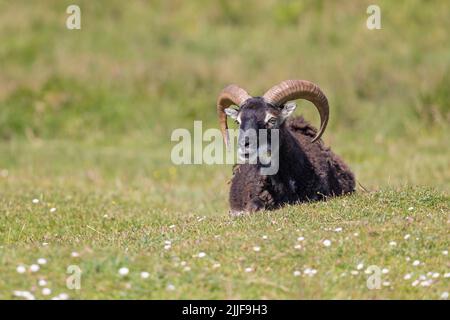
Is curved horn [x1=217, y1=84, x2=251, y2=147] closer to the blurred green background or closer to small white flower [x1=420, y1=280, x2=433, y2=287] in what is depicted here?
small white flower [x1=420, y1=280, x2=433, y2=287]

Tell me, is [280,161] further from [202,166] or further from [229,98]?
[202,166]

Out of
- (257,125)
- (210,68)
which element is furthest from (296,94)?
(210,68)

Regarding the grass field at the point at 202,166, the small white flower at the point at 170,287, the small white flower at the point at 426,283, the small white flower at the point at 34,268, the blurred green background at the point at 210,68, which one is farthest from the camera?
the blurred green background at the point at 210,68

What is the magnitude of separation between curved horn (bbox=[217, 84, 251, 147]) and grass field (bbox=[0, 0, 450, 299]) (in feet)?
6.00

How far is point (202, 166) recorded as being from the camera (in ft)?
86.9

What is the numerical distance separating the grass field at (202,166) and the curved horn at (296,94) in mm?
1682

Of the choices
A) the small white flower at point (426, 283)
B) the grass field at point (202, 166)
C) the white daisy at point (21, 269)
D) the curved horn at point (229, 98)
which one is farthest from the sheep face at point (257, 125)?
the white daisy at point (21, 269)

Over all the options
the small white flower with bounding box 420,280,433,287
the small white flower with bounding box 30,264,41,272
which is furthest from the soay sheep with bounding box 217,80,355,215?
the small white flower with bounding box 30,264,41,272

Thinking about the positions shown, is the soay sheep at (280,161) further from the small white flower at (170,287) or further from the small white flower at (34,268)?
the small white flower at (34,268)

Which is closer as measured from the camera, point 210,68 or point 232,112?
point 232,112

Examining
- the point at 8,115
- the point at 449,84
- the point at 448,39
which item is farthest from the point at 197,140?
the point at 448,39

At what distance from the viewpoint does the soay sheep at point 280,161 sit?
1532 centimetres

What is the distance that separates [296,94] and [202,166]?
10.8m
